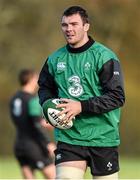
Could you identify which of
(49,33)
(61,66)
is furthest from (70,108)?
(49,33)

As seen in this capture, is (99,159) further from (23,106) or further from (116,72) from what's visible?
(23,106)

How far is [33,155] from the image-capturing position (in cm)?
1333

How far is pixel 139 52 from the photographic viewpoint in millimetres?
26328

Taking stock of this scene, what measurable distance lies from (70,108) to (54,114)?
0.83ft

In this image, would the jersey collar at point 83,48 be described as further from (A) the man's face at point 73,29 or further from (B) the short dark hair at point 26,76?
(B) the short dark hair at point 26,76

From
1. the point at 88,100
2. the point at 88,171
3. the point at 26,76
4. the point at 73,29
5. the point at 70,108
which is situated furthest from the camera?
the point at 88,171

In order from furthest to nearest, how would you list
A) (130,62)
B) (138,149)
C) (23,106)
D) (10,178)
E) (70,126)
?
(130,62), (138,149), (10,178), (23,106), (70,126)

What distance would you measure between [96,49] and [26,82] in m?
5.13

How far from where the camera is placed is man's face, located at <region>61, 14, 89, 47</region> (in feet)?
26.5

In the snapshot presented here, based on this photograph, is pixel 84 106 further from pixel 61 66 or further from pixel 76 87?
pixel 61 66

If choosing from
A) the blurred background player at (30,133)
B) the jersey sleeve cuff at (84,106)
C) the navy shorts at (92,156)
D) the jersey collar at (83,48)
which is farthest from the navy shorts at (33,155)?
the jersey sleeve cuff at (84,106)

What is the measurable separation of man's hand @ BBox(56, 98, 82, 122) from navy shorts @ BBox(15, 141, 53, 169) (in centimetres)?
533

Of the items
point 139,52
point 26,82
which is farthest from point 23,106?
point 139,52

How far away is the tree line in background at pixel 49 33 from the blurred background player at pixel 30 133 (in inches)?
440
